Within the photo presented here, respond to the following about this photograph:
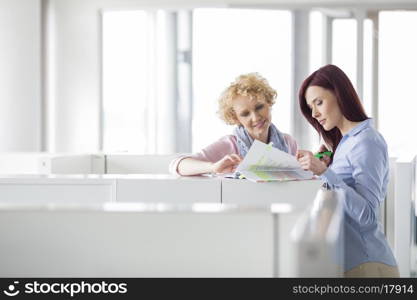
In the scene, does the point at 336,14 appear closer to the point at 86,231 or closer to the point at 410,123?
the point at 410,123

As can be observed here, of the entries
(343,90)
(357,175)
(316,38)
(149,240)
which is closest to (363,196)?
(357,175)

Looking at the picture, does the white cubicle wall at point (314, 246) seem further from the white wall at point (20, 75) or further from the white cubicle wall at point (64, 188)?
the white wall at point (20, 75)

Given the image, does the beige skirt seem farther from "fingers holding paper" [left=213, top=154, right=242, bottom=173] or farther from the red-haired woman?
"fingers holding paper" [left=213, top=154, right=242, bottom=173]

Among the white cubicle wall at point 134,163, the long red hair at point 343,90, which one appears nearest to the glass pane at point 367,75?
the white cubicle wall at point 134,163

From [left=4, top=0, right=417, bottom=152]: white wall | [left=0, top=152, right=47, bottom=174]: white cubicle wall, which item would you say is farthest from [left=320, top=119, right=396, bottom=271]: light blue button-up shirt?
[left=4, top=0, right=417, bottom=152]: white wall

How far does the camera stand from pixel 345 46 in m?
6.27

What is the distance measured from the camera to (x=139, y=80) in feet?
21.7

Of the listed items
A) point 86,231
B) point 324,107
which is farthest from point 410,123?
point 86,231

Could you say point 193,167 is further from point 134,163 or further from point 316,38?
point 316,38

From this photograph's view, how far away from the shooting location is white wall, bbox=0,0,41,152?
612cm

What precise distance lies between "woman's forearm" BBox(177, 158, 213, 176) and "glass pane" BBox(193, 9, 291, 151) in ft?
12.0

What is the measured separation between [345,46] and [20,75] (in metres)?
3.01

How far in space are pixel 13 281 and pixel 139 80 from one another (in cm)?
554

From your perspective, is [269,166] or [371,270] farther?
[269,166]
